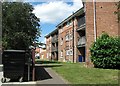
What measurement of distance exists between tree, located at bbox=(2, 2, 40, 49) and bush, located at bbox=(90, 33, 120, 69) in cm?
800

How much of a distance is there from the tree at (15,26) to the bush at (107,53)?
7996 mm

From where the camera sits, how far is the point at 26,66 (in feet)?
56.9

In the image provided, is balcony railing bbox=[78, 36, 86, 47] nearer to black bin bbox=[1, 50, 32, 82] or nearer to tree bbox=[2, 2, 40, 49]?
tree bbox=[2, 2, 40, 49]

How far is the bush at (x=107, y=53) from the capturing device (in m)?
25.9

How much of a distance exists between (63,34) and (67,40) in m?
A: 4.91

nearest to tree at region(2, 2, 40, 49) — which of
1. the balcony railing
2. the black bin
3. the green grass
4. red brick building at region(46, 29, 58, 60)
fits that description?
the green grass

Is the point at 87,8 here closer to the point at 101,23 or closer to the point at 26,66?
the point at 101,23

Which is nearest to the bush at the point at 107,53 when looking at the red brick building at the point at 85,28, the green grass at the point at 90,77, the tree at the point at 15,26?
the red brick building at the point at 85,28

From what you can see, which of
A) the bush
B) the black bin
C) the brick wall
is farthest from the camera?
the brick wall

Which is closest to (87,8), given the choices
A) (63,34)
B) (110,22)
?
(110,22)

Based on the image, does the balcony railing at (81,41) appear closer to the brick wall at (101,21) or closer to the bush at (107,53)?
the brick wall at (101,21)

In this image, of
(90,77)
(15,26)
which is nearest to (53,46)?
(15,26)

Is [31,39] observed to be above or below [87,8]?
below

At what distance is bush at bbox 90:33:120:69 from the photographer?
1018 inches
